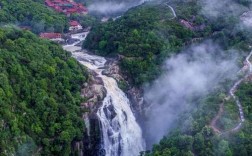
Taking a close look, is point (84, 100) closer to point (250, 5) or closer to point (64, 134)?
point (64, 134)

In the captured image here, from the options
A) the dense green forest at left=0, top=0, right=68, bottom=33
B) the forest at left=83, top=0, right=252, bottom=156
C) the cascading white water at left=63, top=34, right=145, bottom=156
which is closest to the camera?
the forest at left=83, top=0, right=252, bottom=156

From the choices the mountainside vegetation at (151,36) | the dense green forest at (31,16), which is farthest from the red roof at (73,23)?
the mountainside vegetation at (151,36)

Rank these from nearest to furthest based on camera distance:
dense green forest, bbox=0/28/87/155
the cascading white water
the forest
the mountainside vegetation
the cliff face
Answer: dense green forest, bbox=0/28/87/155 → the forest → the cliff face → the cascading white water → the mountainside vegetation

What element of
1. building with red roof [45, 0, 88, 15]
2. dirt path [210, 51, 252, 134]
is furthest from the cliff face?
building with red roof [45, 0, 88, 15]

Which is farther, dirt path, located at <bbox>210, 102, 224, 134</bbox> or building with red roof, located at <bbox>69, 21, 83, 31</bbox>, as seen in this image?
building with red roof, located at <bbox>69, 21, 83, 31</bbox>

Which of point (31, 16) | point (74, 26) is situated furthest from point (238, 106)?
point (31, 16)

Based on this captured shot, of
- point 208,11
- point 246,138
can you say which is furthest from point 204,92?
point 208,11

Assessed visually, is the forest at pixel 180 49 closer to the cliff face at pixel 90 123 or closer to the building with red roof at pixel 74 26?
the cliff face at pixel 90 123

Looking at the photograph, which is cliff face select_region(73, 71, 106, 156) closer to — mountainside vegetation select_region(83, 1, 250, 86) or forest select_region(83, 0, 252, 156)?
forest select_region(83, 0, 252, 156)
